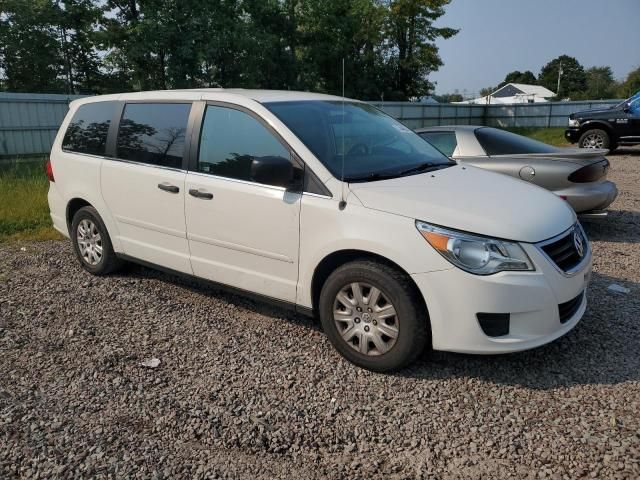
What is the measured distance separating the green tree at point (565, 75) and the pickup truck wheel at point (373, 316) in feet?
299

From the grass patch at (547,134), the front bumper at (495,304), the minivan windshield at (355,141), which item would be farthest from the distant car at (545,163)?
the grass patch at (547,134)

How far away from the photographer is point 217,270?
13.4 feet

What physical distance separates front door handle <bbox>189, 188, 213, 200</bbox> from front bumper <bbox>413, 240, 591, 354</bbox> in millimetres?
1711

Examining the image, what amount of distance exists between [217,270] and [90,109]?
236cm

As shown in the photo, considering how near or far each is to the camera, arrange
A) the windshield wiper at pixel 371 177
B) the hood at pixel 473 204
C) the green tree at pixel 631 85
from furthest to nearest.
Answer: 1. the green tree at pixel 631 85
2. the windshield wiper at pixel 371 177
3. the hood at pixel 473 204

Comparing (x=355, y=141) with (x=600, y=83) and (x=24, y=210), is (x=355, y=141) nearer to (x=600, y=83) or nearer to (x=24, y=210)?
(x=24, y=210)


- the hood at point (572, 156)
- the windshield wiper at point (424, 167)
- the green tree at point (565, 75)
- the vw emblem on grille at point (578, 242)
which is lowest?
the vw emblem on grille at point (578, 242)

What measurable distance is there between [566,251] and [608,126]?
14002 millimetres

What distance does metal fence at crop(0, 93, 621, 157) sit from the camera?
1541 centimetres

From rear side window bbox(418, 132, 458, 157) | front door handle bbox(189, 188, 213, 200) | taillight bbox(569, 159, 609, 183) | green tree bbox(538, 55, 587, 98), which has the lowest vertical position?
taillight bbox(569, 159, 609, 183)

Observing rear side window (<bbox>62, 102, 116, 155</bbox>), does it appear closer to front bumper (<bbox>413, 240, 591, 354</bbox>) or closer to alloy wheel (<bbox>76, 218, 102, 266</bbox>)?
alloy wheel (<bbox>76, 218, 102, 266</bbox>)

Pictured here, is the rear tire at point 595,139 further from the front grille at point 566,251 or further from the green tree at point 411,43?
the green tree at point 411,43

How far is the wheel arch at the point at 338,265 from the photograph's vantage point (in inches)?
126

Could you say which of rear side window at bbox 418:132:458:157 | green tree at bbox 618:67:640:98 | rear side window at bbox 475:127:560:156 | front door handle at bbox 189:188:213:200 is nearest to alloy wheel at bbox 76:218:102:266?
front door handle at bbox 189:188:213:200
